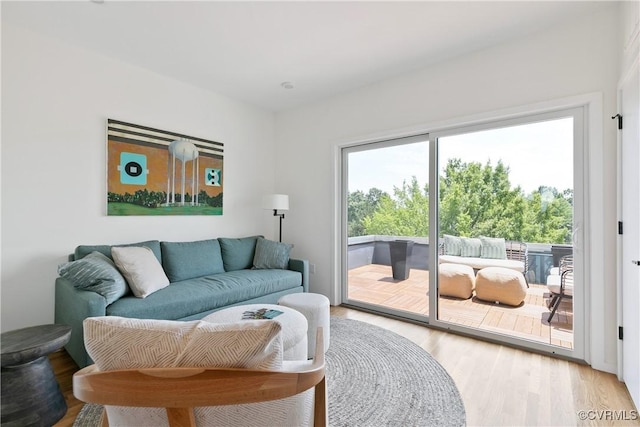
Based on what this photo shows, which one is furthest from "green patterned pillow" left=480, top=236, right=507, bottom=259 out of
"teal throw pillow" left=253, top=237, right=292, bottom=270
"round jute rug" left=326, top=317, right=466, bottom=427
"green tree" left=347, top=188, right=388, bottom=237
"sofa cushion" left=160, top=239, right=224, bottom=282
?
"sofa cushion" left=160, top=239, right=224, bottom=282

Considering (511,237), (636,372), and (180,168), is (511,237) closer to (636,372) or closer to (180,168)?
(636,372)

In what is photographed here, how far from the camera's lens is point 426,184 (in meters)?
3.24

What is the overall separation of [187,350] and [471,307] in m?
2.93

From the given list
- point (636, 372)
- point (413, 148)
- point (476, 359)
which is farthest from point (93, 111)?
point (636, 372)

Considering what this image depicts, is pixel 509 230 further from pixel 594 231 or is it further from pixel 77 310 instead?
pixel 77 310

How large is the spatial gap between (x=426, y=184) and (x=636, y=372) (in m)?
2.07

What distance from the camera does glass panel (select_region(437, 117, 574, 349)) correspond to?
99.0 inches

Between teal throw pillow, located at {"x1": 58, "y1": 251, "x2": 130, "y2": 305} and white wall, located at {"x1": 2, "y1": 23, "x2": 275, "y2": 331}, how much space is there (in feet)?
1.84

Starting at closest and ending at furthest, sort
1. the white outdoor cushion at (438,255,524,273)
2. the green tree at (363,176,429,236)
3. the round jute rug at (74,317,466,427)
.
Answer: the round jute rug at (74,317,466,427), the white outdoor cushion at (438,255,524,273), the green tree at (363,176,429,236)

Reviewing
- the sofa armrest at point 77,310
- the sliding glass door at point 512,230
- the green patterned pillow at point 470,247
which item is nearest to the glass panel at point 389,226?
the sliding glass door at point 512,230

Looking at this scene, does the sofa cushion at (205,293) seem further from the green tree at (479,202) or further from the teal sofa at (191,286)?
the green tree at (479,202)

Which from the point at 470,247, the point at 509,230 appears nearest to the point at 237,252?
the point at 470,247

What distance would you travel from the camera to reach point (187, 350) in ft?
2.58

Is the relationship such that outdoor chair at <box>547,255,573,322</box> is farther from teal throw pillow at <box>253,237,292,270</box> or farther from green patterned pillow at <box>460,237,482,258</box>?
teal throw pillow at <box>253,237,292,270</box>
